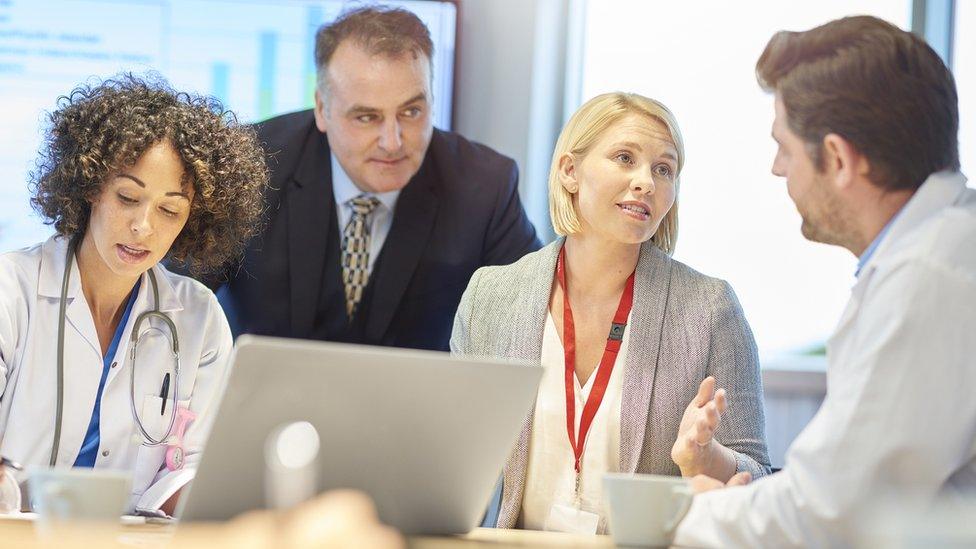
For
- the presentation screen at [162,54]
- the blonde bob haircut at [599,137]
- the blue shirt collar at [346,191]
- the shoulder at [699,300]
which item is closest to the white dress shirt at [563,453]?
the shoulder at [699,300]

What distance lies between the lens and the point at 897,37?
1.83m

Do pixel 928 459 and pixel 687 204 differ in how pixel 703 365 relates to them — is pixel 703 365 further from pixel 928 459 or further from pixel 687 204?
pixel 687 204

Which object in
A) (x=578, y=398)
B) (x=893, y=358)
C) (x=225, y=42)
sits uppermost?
(x=225, y=42)

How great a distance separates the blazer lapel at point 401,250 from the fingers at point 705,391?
152cm

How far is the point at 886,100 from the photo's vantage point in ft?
5.94

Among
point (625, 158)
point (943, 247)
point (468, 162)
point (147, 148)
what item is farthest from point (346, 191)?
point (943, 247)

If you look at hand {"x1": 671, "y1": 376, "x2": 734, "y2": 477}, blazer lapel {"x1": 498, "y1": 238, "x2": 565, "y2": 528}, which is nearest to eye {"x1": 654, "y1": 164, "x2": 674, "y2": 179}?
blazer lapel {"x1": 498, "y1": 238, "x2": 565, "y2": 528}

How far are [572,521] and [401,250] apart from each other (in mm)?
1350

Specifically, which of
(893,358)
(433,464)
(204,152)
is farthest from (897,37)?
(204,152)

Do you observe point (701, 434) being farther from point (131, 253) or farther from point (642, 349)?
point (131, 253)

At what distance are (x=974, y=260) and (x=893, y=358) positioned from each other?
0.68ft

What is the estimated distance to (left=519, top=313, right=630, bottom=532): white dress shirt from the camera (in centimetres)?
265

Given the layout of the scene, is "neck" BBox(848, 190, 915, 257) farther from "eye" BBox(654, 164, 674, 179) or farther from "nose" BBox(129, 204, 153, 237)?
"nose" BBox(129, 204, 153, 237)

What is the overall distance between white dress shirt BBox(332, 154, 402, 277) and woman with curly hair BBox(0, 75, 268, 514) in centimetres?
77
